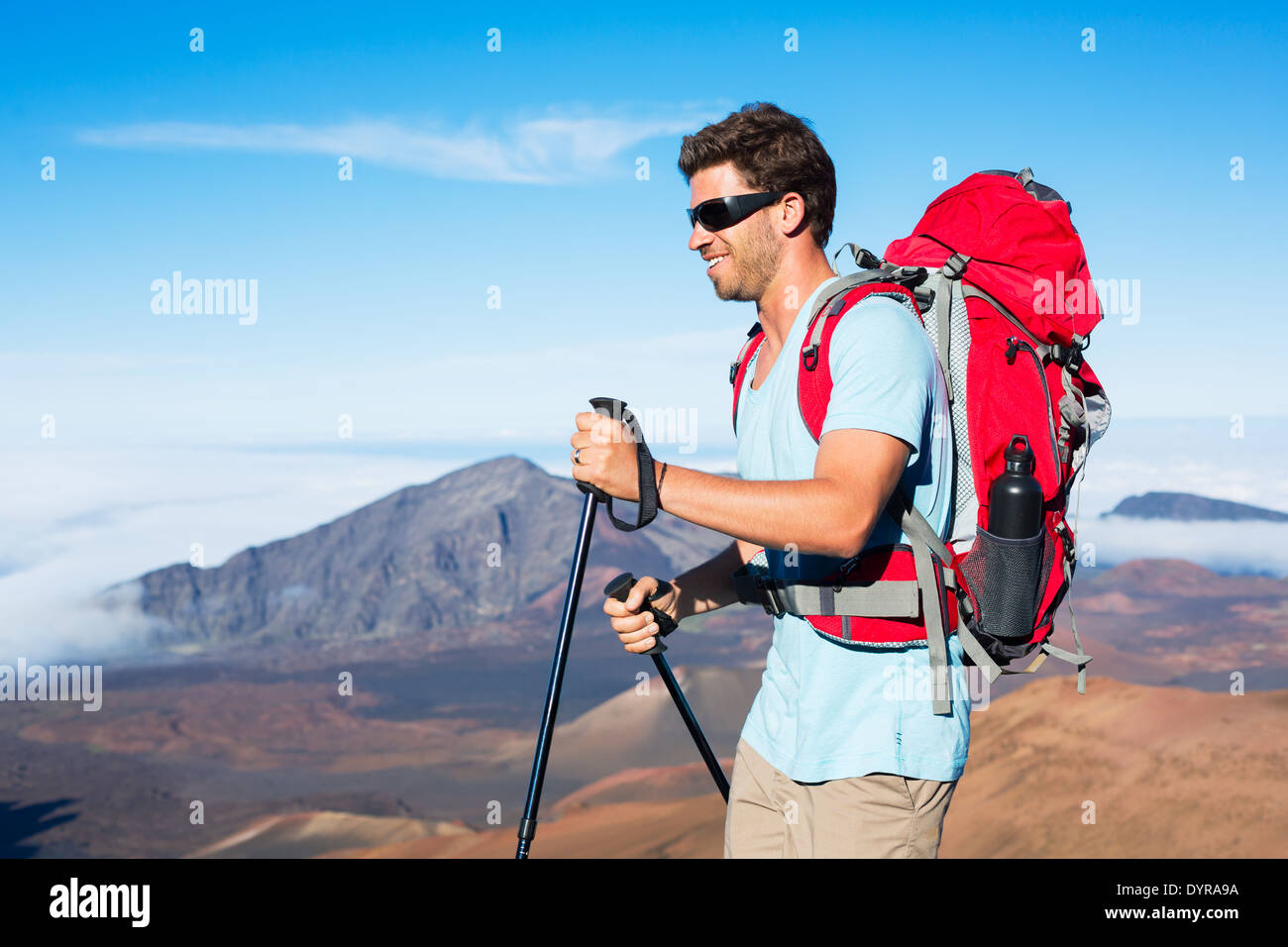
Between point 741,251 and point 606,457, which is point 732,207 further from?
point 606,457

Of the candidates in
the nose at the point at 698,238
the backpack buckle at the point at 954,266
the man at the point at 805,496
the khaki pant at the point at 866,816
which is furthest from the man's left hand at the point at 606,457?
the backpack buckle at the point at 954,266

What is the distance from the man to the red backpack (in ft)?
0.23

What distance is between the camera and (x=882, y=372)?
2518mm

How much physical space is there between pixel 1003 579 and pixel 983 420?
1.49 ft

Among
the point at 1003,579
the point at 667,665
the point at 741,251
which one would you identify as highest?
the point at 741,251

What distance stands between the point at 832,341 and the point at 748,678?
39.2 meters

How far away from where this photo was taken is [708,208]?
10.4 ft

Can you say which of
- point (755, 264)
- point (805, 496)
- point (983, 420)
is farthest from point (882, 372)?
point (755, 264)

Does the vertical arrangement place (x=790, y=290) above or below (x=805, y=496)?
above

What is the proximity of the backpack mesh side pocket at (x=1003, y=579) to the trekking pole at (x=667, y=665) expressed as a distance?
1021 millimetres

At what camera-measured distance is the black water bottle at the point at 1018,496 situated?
2.80 meters

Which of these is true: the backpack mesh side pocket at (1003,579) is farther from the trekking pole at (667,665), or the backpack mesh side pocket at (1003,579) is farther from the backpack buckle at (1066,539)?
the trekking pole at (667,665)
